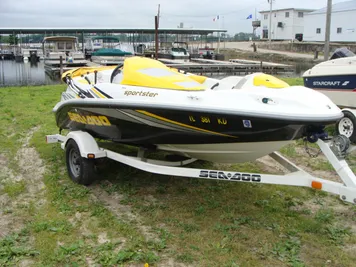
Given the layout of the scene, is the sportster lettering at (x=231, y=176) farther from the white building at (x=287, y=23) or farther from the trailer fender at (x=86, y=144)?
the white building at (x=287, y=23)

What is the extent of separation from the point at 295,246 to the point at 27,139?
5.34 meters

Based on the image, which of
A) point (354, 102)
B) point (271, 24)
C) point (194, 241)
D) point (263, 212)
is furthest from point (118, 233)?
point (271, 24)

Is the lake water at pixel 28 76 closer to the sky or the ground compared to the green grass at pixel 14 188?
closer to the sky

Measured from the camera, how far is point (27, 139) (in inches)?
276

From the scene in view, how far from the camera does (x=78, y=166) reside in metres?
4.95

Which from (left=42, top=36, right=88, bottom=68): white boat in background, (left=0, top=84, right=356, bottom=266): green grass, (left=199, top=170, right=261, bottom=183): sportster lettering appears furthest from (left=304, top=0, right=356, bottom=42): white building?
(left=199, top=170, right=261, bottom=183): sportster lettering

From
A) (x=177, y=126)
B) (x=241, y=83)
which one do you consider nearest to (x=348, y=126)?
(x=241, y=83)

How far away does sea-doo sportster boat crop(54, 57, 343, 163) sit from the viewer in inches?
133

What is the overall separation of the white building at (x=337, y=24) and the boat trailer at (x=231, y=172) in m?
48.9

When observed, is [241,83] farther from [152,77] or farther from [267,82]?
[152,77]

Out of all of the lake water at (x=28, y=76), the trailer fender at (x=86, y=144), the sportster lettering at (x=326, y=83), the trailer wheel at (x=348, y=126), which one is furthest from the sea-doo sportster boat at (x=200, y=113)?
the lake water at (x=28, y=76)

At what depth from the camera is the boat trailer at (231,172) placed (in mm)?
3336

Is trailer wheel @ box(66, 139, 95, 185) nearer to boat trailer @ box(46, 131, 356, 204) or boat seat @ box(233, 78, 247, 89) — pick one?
boat trailer @ box(46, 131, 356, 204)

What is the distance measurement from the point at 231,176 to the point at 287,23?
64.2 m
